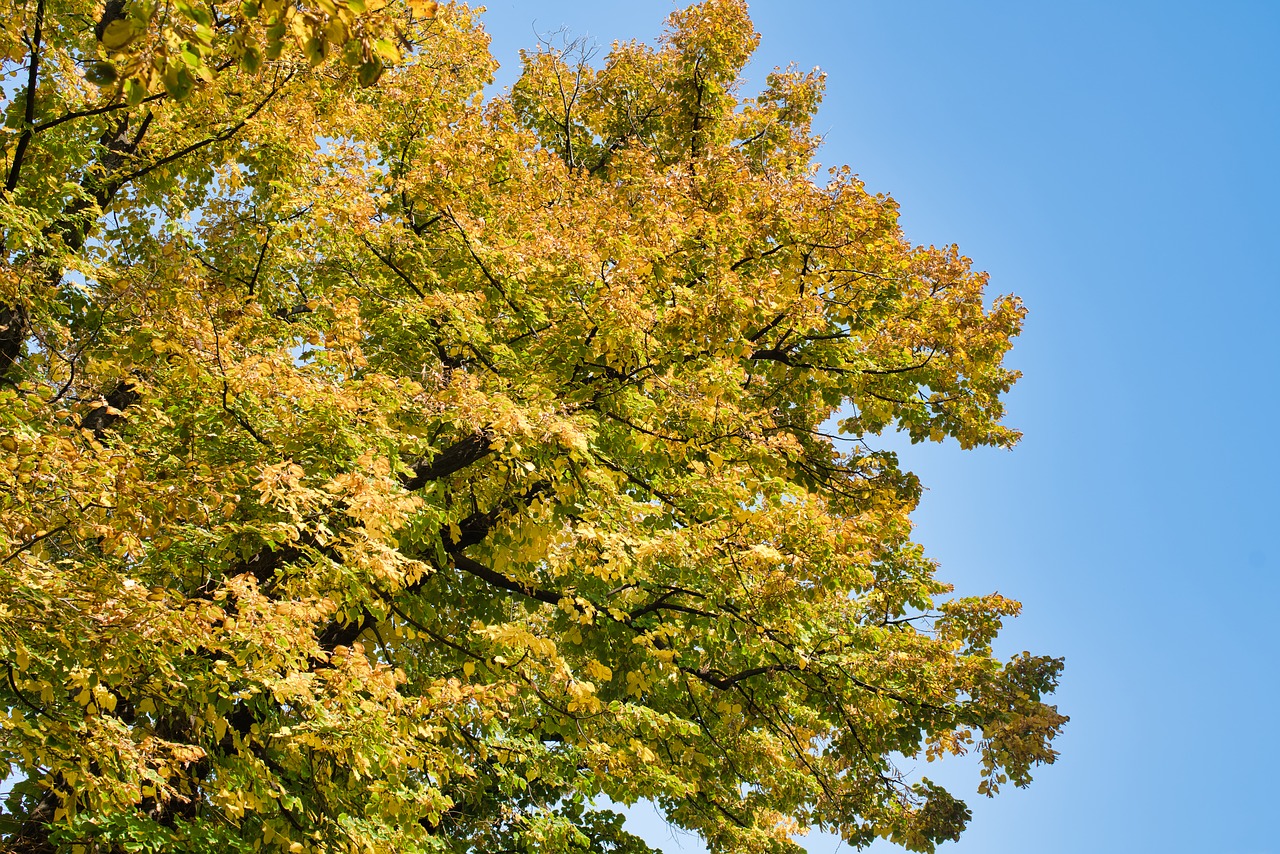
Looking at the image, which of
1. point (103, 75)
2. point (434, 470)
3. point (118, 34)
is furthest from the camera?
point (434, 470)

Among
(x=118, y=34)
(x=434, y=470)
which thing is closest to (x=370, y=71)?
(x=118, y=34)

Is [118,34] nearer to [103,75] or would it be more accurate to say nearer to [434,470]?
[103,75]

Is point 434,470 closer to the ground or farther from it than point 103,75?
farther from it

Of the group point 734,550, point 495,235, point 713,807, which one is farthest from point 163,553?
point 713,807

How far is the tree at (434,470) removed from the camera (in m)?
5.23

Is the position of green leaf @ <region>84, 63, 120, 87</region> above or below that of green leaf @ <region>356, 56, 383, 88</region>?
below

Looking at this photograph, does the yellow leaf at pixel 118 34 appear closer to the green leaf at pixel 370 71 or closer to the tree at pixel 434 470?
the tree at pixel 434 470

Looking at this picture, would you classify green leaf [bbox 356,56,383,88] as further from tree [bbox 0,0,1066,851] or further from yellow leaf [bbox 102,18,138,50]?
yellow leaf [bbox 102,18,138,50]

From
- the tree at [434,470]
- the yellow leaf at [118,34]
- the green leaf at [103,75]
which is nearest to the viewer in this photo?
the yellow leaf at [118,34]

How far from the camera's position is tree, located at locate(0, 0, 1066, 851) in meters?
5.23

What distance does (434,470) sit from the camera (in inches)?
297

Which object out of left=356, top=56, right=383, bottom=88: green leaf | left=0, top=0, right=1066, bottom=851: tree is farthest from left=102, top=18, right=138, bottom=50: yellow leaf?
left=356, top=56, right=383, bottom=88: green leaf

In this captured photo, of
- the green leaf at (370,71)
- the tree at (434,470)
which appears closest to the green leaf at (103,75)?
the tree at (434,470)

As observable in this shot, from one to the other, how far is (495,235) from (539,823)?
17.5 ft
